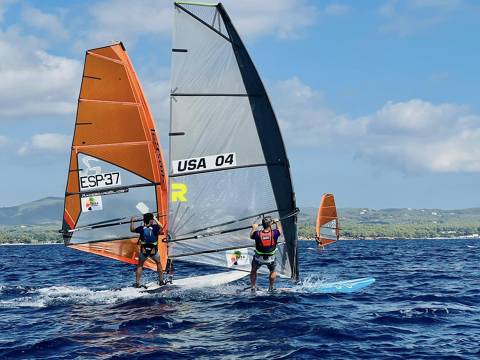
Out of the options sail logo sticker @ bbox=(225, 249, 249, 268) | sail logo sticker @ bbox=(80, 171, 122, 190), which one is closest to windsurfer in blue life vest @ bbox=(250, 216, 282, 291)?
sail logo sticker @ bbox=(225, 249, 249, 268)

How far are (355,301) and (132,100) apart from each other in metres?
8.94

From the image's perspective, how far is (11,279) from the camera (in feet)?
87.7

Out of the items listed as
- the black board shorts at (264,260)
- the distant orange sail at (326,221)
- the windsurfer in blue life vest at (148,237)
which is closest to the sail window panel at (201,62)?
the windsurfer in blue life vest at (148,237)

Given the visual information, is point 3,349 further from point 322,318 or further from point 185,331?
point 322,318

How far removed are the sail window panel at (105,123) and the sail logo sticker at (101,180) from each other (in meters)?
1.04

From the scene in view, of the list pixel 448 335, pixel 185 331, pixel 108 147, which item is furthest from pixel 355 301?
pixel 108 147

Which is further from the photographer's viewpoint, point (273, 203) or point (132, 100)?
point (132, 100)

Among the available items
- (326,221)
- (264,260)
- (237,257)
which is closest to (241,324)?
(264,260)

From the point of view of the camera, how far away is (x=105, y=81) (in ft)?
63.7

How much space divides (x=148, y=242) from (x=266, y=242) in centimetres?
352

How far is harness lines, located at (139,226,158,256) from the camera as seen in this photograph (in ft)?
60.1

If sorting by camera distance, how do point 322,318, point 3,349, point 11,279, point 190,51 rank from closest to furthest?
point 3,349 < point 322,318 < point 190,51 < point 11,279

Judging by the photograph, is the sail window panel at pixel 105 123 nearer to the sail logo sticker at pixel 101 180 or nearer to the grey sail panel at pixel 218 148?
the sail logo sticker at pixel 101 180

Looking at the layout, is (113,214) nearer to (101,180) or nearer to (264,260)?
(101,180)
